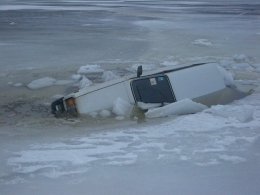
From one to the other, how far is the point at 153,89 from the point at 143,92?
0.66ft

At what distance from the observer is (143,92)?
887cm

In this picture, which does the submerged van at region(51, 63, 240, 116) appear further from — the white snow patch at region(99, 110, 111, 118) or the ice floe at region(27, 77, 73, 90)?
the ice floe at region(27, 77, 73, 90)

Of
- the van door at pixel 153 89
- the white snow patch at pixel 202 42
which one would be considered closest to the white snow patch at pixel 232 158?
the van door at pixel 153 89

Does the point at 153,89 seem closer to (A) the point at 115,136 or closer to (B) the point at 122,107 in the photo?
(B) the point at 122,107

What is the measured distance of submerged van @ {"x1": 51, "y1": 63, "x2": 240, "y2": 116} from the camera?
29.2 ft

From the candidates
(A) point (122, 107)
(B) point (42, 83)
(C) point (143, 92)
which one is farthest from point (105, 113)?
(B) point (42, 83)

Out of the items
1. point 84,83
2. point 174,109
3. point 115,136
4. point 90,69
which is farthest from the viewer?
point 90,69

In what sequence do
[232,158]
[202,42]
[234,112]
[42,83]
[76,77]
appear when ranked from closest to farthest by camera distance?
[232,158] → [234,112] → [42,83] → [76,77] → [202,42]

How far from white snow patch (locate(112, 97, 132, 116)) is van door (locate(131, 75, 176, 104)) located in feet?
0.71

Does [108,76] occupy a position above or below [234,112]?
below

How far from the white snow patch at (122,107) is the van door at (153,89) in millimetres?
215

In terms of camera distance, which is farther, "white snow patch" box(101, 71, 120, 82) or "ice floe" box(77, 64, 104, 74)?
"ice floe" box(77, 64, 104, 74)

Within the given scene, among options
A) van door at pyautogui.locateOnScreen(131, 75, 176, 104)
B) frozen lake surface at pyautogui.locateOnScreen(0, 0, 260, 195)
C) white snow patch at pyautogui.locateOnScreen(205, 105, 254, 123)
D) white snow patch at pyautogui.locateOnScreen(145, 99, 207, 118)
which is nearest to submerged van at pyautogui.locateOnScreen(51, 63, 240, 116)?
van door at pyautogui.locateOnScreen(131, 75, 176, 104)

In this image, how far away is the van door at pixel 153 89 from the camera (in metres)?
8.87
